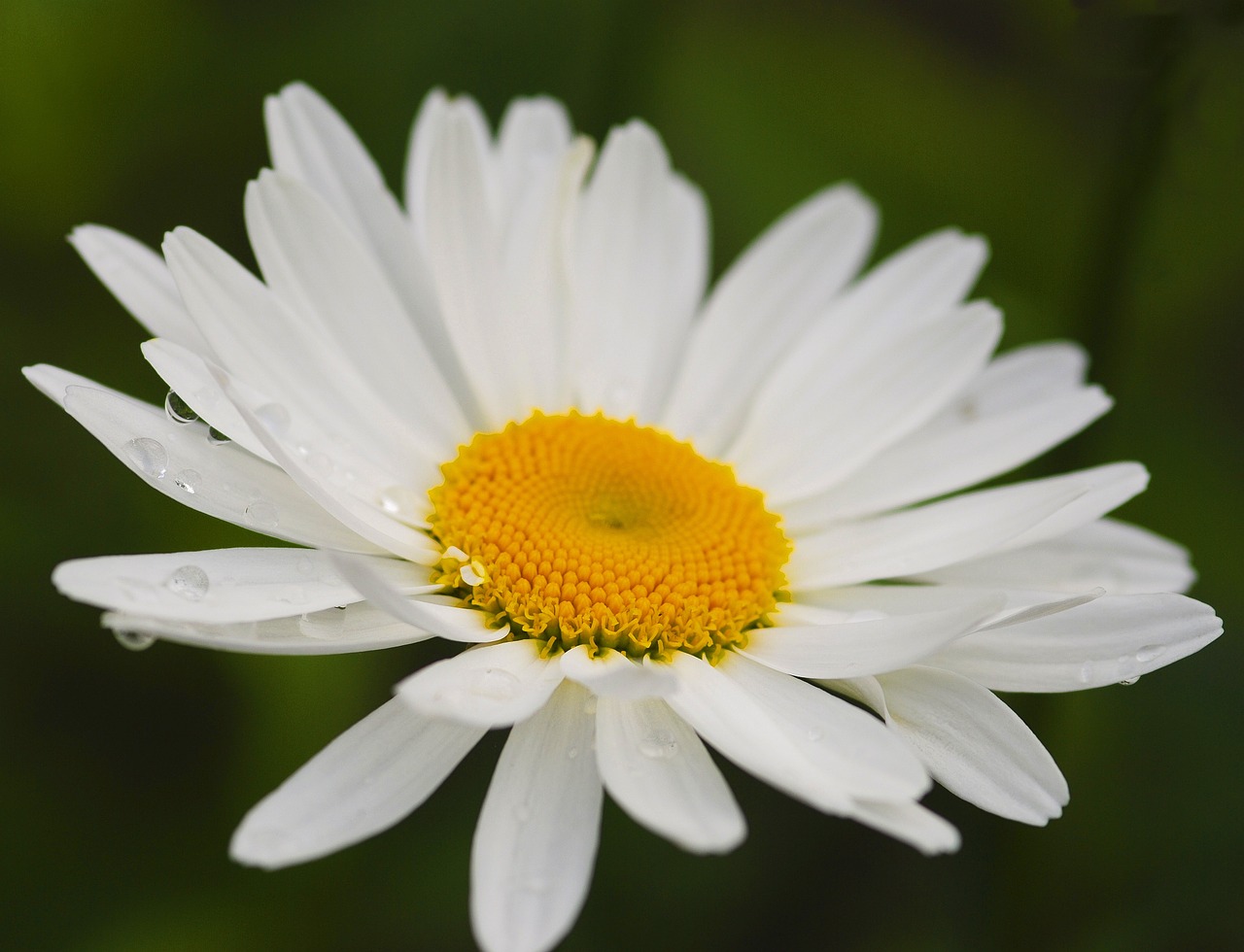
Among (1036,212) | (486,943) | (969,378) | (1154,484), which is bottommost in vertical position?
(486,943)

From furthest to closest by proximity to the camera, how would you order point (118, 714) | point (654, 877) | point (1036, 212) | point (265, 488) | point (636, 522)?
point (1036, 212)
point (654, 877)
point (118, 714)
point (636, 522)
point (265, 488)

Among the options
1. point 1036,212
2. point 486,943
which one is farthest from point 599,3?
point 486,943

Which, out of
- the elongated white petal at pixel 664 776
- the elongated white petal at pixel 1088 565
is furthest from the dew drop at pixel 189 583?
the elongated white petal at pixel 1088 565

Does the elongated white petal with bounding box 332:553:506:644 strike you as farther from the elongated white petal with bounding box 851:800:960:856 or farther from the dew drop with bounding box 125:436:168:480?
the elongated white petal with bounding box 851:800:960:856

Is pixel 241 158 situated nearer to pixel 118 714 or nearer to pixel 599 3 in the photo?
pixel 599 3

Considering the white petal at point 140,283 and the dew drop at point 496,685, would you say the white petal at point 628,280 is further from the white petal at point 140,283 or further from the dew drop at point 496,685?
the dew drop at point 496,685

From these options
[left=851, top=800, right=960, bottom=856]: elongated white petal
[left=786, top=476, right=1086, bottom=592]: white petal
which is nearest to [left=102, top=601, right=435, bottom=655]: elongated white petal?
[left=851, top=800, right=960, bottom=856]: elongated white petal

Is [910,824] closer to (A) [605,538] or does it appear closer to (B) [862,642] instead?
(B) [862,642]
